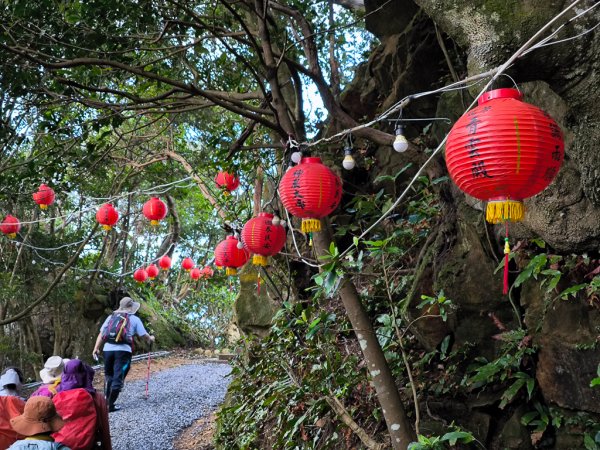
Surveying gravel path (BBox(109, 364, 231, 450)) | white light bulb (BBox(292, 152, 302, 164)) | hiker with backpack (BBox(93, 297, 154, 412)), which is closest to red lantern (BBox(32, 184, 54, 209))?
hiker with backpack (BBox(93, 297, 154, 412))

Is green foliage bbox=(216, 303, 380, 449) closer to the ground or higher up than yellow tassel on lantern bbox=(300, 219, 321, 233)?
closer to the ground

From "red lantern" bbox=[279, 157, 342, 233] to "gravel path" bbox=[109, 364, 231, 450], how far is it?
18.0ft

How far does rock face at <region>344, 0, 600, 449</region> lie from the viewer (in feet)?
9.16

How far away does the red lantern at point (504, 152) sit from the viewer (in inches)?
84.4

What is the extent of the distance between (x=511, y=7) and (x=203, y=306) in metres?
20.0

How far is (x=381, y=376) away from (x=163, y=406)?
7867mm

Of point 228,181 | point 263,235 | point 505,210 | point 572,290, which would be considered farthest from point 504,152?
point 228,181

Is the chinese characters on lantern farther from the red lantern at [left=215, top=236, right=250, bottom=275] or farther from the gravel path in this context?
the gravel path

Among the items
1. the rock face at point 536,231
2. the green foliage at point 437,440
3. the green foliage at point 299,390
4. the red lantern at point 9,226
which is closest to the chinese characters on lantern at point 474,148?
the rock face at point 536,231

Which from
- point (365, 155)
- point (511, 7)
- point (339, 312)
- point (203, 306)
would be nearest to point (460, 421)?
point (339, 312)

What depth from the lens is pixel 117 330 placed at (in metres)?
8.68

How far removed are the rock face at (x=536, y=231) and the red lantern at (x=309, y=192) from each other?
111cm

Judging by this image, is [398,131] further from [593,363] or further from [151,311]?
[151,311]

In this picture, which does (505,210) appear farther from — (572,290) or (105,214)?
(105,214)
